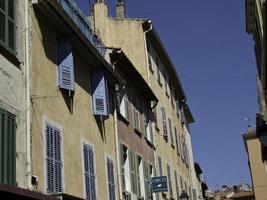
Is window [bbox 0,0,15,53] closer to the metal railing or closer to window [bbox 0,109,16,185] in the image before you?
window [bbox 0,109,16,185]

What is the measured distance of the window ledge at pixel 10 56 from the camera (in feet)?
31.7

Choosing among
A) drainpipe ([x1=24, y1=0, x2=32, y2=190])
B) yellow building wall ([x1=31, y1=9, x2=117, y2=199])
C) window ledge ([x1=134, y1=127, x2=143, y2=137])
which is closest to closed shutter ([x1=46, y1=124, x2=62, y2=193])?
yellow building wall ([x1=31, y1=9, x2=117, y2=199])

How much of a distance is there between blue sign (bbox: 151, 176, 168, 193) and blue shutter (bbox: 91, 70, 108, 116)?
5.77 metres

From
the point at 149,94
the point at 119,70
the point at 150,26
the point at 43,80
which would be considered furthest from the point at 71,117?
the point at 150,26

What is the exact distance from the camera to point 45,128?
11.2 meters

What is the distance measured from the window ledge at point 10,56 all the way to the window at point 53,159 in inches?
68.1

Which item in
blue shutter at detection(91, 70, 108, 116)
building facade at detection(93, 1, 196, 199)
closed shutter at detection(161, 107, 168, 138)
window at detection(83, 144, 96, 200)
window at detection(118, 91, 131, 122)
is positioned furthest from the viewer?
closed shutter at detection(161, 107, 168, 138)

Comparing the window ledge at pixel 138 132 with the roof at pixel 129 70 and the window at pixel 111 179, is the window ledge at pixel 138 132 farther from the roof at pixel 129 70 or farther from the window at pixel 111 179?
the window at pixel 111 179

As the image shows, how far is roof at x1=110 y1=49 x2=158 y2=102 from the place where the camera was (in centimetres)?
1806

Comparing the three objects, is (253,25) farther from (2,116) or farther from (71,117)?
(2,116)

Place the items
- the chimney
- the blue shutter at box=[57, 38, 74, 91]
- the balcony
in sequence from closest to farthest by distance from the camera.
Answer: the balcony < the blue shutter at box=[57, 38, 74, 91] < the chimney

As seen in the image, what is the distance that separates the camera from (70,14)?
13922mm

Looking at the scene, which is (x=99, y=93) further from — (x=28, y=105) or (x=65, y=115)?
(x=28, y=105)

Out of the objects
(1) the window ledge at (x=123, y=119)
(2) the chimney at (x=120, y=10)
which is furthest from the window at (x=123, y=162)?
(2) the chimney at (x=120, y=10)
